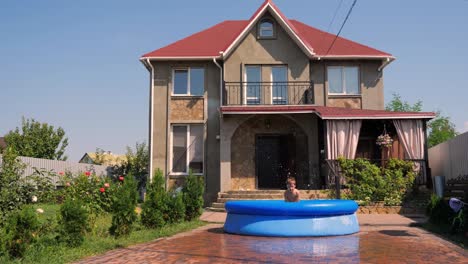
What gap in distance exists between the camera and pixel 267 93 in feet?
63.3

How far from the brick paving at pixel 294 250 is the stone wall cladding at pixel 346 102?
33.0 feet

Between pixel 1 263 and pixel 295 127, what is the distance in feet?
47.1

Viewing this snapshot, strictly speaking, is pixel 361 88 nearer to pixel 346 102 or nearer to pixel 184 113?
pixel 346 102

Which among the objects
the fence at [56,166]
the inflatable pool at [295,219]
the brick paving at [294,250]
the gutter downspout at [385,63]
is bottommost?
the brick paving at [294,250]

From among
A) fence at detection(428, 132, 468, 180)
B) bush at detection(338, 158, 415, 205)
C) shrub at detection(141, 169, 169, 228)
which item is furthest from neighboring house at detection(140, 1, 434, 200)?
shrub at detection(141, 169, 169, 228)

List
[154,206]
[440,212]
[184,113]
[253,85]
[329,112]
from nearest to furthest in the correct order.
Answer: [154,206] → [440,212] → [329,112] → [253,85] → [184,113]

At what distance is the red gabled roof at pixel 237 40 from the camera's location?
19109 mm

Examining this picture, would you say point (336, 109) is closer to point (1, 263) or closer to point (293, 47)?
point (293, 47)

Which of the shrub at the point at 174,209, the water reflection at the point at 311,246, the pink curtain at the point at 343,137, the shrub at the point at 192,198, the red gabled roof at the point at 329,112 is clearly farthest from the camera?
the pink curtain at the point at 343,137

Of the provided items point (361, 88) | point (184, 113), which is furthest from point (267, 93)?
point (361, 88)

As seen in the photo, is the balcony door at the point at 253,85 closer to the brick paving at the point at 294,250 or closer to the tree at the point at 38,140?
the brick paving at the point at 294,250

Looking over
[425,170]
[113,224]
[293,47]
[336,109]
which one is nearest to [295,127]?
[336,109]

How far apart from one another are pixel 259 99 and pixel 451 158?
8327 millimetres

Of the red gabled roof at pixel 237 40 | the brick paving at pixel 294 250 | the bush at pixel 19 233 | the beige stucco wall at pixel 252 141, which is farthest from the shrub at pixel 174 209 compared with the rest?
the red gabled roof at pixel 237 40
